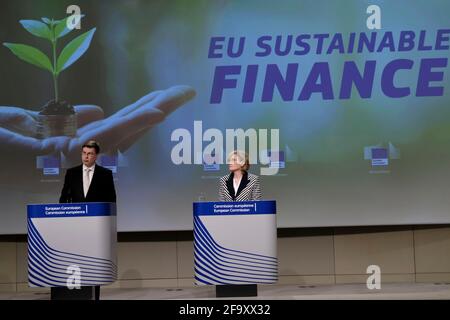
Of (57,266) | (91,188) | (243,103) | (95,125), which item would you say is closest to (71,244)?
(57,266)

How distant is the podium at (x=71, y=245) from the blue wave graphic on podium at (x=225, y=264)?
Result: 708 mm

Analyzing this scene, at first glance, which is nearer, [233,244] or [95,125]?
[233,244]

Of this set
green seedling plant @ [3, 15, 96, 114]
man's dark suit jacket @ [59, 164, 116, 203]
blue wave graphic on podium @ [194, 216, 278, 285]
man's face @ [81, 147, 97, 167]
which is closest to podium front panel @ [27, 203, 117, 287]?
man's dark suit jacket @ [59, 164, 116, 203]

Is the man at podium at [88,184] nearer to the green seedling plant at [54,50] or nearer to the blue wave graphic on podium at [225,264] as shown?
the blue wave graphic on podium at [225,264]

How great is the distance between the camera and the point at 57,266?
5621mm

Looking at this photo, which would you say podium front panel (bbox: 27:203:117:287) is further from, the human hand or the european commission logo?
the european commission logo

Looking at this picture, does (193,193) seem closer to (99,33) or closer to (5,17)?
(99,33)

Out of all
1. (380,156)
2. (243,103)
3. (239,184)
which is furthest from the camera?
(243,103)

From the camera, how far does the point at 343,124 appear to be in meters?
7.18

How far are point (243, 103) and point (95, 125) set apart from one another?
4.85ft

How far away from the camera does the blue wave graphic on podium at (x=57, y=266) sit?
559 cm

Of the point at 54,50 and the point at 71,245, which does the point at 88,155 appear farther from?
the point at 54,50
